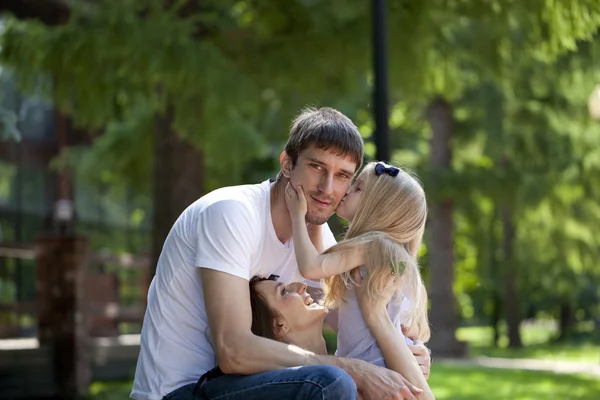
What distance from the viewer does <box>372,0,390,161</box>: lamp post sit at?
8014 millimetres

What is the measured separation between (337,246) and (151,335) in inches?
30.5

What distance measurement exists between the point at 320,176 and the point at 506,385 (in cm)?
1010

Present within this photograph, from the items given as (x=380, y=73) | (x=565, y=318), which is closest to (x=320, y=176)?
(x=380, y=73)

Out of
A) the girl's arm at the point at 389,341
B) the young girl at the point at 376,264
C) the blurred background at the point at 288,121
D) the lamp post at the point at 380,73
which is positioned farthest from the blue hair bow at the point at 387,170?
the lamp post at the point at 380,73

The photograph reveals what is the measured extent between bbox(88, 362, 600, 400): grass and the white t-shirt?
8.03 metres

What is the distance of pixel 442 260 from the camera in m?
20.2

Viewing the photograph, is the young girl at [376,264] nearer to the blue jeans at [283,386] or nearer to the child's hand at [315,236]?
the child's hand at [315,236]

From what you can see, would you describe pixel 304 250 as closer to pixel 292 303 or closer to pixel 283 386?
pixel 292 303

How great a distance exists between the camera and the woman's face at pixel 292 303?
4059mm

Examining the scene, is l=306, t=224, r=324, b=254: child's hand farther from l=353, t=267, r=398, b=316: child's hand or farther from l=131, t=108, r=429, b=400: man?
l=353, t=267, r=398, b=316: child's hand

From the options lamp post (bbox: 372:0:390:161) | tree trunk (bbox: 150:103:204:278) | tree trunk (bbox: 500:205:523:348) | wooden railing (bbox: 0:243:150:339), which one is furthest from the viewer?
tree trunk (bbox: 500:205:523:348)

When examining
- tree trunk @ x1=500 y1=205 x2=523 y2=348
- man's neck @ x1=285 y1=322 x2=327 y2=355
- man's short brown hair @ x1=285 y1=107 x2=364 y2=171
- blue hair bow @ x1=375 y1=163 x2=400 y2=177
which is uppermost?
man's short brown hair @ x1=285 y1=107 x2=364 y2=171

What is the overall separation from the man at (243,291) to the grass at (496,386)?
801 centimetres

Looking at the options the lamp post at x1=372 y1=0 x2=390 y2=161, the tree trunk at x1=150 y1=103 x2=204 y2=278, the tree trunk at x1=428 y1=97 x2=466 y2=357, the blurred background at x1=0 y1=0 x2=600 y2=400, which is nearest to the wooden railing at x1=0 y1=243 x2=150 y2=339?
the blurred background at x1=0 y1=0 x2=600 y2=400
